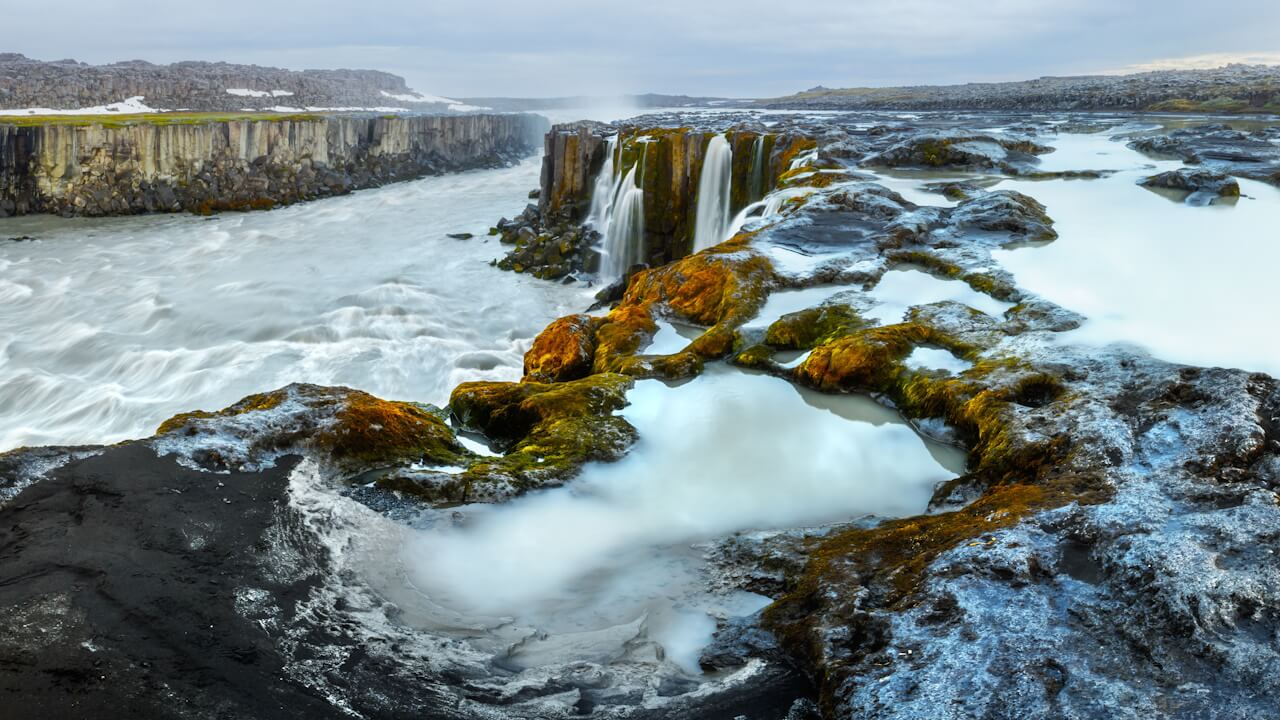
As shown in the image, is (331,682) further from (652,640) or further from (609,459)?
(609,459)

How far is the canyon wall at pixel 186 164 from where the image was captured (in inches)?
1323

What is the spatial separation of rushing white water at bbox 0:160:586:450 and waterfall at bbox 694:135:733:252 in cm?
445

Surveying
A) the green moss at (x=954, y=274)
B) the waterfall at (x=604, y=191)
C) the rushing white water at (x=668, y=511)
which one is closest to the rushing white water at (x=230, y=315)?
the waterfall at (x=604, y=191)

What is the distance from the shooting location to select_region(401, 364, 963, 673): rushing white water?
5.18 metres

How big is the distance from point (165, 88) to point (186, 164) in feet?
111

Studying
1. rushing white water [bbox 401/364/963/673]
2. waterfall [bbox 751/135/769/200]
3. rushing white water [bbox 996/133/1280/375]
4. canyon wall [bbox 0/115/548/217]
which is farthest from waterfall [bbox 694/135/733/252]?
canyon wall [bbox 0/115/548/217]

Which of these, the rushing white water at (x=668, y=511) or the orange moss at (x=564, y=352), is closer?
the rushing white water at (x=668, y=511)

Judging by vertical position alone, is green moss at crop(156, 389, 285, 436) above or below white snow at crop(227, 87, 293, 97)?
below

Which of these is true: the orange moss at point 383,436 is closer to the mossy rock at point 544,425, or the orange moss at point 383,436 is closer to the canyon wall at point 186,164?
the mossy rock at point 544,425

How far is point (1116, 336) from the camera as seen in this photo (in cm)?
832

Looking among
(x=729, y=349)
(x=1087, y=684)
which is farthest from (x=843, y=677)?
(x=729, y=349)

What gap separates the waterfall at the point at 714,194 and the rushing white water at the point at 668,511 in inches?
574

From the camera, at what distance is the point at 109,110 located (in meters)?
51.6

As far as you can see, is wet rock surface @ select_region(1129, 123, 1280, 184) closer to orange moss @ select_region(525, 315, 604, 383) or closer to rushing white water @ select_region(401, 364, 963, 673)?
rushing white water @ select_region(401, 364, 963, 673)
